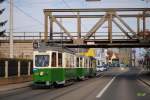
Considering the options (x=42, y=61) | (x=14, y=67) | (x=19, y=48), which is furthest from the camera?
(x=19, y=48)

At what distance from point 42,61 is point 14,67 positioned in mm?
8695

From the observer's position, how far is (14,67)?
42.8 metres

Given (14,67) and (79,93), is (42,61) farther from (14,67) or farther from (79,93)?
(14,67)

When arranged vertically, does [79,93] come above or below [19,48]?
below

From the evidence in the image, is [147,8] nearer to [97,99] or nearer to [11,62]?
[11,62]

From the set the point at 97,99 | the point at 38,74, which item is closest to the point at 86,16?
the point at 38,74

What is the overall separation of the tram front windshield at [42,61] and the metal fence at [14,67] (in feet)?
16.2

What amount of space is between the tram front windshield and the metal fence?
4.94 m

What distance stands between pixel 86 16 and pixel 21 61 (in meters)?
22.1

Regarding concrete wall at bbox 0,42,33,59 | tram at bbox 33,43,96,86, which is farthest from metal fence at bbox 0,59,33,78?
concrete wall at bbox 0,42,33,59

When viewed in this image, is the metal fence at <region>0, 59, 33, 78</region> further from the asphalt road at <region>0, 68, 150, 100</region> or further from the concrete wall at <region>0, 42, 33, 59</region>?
the concrete wall at <region>0, 42, 33, 59</region>

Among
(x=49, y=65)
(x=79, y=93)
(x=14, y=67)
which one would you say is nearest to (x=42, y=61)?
(x=49, y=65)

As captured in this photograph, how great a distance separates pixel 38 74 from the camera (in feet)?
112

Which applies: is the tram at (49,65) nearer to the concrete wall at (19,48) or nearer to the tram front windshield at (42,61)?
the tram front windshield at (42,61)
